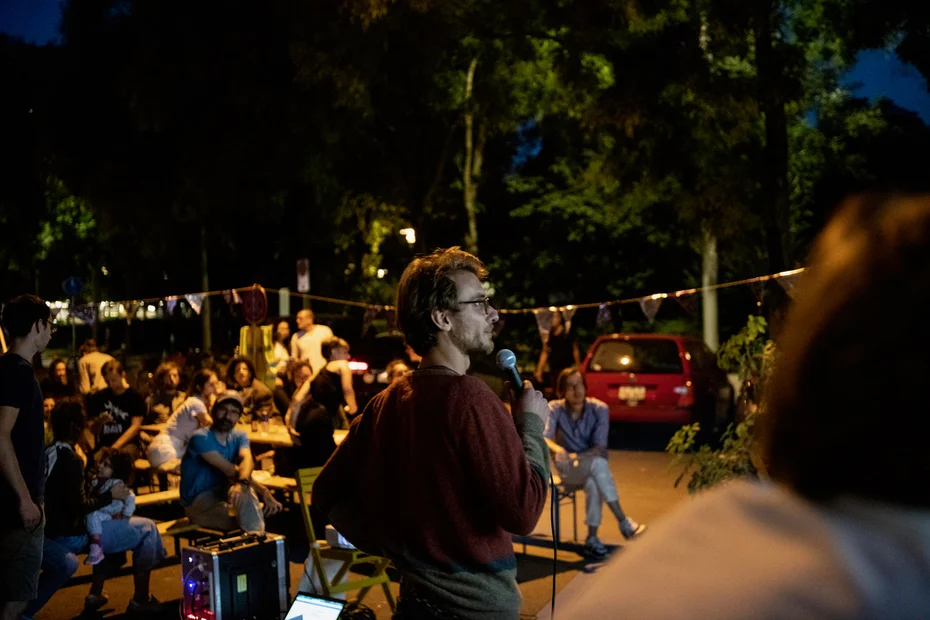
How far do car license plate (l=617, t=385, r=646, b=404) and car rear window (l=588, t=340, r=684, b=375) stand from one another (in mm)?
261

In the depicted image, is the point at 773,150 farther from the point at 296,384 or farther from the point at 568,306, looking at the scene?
the point at 296,384

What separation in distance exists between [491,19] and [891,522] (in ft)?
60.1

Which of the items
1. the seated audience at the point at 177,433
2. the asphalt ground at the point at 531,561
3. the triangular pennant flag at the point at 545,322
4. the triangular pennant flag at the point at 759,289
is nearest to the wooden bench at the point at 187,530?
the asphalt ground at the point at 531,561

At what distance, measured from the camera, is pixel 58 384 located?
12.6m

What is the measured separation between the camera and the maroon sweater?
240 centimetres

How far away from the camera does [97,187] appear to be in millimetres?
21406

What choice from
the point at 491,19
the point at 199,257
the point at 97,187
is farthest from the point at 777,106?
the point at 199,257

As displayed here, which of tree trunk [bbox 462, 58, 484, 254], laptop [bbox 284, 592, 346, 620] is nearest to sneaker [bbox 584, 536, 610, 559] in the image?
laptop [bbox 284, 592, 346, 620]

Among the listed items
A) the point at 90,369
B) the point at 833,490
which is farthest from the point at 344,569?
the point at 90,369

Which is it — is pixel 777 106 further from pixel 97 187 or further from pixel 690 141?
pixel 97 187

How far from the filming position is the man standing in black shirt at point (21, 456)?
14.6ft

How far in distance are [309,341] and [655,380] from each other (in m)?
5.25

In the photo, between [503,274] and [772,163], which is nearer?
[772,163]

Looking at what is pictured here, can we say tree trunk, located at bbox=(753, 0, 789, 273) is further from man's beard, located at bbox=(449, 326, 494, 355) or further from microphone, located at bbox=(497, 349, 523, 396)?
man's beard, located at bbox=(449, 326, 494, 355)
